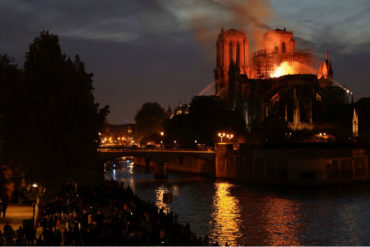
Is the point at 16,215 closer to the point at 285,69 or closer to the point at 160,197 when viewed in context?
the point at 160,197

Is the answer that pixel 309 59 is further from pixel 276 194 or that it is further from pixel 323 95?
pixel 276 194

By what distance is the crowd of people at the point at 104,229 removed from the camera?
879 inches

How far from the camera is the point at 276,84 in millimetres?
129625

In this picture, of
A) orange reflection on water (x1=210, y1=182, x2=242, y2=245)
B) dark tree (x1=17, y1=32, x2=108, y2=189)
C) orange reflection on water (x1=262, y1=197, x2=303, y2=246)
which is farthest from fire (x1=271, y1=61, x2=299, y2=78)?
dark tree (x1=17, y1=32, x2=108, y2=189)

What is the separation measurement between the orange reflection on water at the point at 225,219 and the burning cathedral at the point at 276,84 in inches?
2150

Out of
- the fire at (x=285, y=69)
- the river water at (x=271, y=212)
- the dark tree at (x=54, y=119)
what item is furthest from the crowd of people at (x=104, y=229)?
the fire at (x=285, y=69)

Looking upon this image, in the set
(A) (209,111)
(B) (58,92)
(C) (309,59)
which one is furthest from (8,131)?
(C) (309,59)

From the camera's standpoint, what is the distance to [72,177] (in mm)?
28703

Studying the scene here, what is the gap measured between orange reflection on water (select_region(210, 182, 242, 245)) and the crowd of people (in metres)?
4.37

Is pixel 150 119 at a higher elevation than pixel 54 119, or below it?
higher

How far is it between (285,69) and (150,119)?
1519 inches

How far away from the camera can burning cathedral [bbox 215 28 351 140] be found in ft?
378

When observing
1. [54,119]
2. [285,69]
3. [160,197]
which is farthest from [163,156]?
[285,69]

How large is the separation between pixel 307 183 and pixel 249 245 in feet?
105
